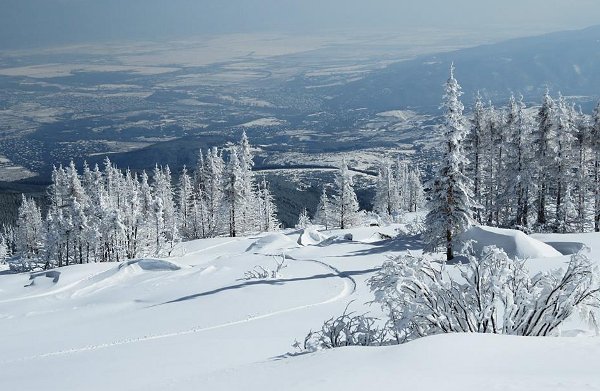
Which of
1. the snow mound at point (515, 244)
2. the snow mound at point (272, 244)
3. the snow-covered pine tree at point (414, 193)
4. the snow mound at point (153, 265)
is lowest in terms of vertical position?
the snow-covered pine tree at point (414, 193)

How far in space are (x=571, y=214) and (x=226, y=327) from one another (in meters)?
40.4

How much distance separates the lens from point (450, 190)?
3106 cm

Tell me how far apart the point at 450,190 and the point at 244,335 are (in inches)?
660

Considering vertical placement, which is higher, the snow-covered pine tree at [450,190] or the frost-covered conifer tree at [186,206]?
the snow-covered pine tree at [450,190]

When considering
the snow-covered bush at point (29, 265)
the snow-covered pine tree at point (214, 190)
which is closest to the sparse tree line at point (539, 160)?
the snow-covered pine tree at point (214, 190)

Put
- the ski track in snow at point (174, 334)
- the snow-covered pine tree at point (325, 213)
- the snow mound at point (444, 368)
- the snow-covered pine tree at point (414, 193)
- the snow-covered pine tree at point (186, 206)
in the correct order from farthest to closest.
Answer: the snow-covered pine tree at point (414, 193) < the snow-covered pine tree at point (186, 206) < the snow-covered pine tree at point (325, 213) < the ski track in snow at point (174, 334) < the snow mound at point (444, 368)

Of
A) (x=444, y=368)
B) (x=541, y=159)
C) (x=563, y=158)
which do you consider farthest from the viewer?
(x=541, y=159)

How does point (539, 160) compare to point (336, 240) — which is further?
point (336, 240)

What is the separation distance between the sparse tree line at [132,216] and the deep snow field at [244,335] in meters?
18.4

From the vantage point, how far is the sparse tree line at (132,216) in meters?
62.5

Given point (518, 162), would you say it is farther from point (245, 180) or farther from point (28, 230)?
point (28, 230)

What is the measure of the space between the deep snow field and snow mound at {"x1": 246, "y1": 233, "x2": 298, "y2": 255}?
0.32 metres

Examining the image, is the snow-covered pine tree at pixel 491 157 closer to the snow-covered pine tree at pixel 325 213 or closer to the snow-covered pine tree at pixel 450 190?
the snow-covered pine tree at pixel 450 190

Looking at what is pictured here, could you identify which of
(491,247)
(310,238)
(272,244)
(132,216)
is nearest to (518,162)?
(310,238)
